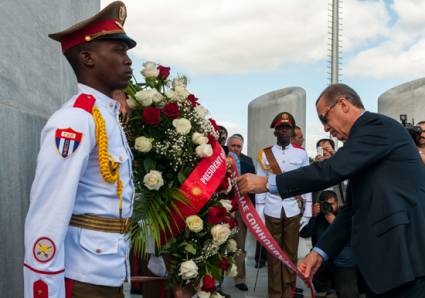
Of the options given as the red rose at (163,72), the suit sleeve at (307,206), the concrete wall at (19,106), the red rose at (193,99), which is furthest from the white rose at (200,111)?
the suit sleeve at (307,206)

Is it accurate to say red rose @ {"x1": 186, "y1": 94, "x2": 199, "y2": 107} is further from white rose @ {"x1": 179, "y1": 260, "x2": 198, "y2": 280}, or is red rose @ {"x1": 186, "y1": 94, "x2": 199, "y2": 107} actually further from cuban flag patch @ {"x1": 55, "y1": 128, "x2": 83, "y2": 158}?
cuban flag patch @ {"x1": 55, "y1": 128, "x2": 83, "y2": 158}

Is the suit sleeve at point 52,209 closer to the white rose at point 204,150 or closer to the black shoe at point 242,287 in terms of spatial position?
the white rose at point 204,150

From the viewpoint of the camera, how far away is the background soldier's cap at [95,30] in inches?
84.0

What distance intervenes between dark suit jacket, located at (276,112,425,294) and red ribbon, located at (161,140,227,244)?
24.9 inches

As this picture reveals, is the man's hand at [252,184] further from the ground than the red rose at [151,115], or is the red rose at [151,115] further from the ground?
the red rose at [151,115]

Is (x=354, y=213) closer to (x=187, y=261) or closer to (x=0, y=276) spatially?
(x=187, y=261)

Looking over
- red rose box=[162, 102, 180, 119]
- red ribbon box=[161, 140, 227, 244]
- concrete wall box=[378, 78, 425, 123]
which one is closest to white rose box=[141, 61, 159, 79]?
red rose box=[162, 102, 180, 119]

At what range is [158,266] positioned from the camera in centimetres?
352

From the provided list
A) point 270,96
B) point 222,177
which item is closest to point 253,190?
point 222,177

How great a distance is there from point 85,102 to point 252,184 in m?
1.61

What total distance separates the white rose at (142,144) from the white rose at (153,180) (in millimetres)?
144

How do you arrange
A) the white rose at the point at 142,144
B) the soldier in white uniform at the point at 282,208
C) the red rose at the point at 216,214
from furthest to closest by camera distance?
the soldier in white uniform at the point at 282,208 < the red rose at the point at 216,214 < the white rose at the point at 142,144

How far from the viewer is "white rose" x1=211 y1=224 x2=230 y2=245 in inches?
128

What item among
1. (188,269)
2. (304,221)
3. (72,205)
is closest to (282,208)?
(304,221)
